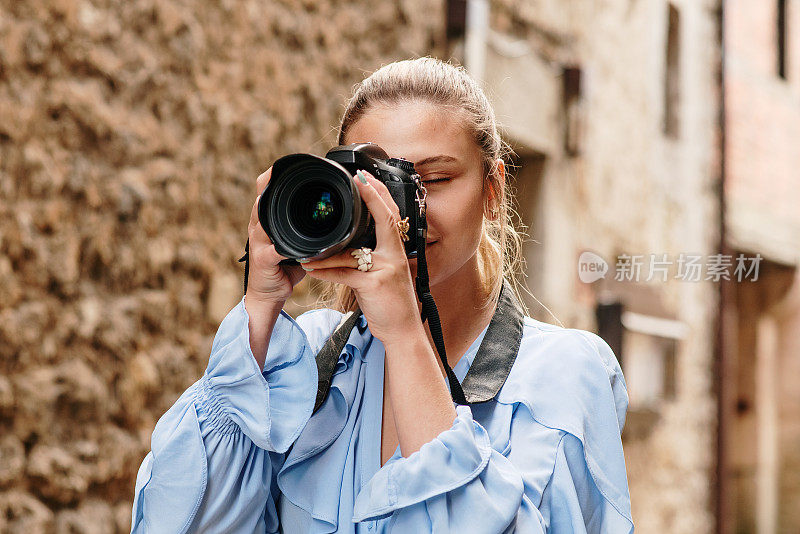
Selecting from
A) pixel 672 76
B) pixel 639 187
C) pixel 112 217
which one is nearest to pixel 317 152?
pixel 112 217

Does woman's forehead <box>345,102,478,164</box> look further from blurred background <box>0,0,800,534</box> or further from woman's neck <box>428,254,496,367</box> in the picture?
blurred background <box>0,0,800,534</box>

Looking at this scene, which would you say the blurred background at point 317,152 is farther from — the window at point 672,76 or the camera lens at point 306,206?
the camera lens at point 306,206

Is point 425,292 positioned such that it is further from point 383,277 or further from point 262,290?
point 262,290

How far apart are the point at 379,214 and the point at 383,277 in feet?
0.26

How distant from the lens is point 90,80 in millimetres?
2725

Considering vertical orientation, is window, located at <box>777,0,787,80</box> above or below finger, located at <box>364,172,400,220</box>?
above

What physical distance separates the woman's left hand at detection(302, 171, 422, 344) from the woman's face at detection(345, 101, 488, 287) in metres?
0.14

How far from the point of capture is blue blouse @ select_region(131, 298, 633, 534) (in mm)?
1134

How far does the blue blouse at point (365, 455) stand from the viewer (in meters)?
1.13

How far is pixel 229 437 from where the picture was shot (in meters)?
1.26

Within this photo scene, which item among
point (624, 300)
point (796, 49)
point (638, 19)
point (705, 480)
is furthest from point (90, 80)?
point (796, 49)

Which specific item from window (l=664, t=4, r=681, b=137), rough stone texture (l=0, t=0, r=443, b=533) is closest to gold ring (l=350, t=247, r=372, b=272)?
rough stone texture (l=0, t=0, r=443, b=533)

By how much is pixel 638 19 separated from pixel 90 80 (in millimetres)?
4302

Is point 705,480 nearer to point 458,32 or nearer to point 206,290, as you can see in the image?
point 458,32
